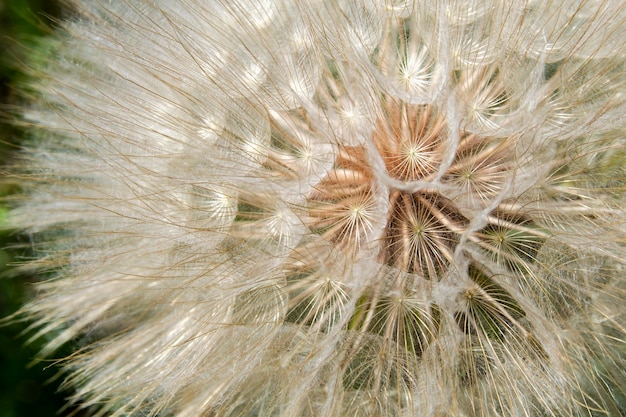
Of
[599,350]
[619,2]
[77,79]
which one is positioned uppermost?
[619,2]

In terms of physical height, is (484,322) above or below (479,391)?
above

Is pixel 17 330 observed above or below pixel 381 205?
below

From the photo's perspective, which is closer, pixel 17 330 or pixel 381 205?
pixel 381 205

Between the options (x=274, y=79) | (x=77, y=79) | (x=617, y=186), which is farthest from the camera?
(x=77, y=79)

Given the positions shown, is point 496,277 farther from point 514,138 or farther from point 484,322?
point 514,138

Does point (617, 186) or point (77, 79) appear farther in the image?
point (77, 79)

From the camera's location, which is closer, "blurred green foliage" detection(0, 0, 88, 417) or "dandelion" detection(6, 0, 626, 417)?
"dandelion" detection(6, 0, 626, 417)

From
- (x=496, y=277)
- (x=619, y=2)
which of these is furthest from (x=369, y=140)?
(x=619, y=2)

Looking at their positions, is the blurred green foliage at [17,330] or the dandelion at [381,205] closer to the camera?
the dandelion at [381,205]
